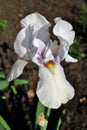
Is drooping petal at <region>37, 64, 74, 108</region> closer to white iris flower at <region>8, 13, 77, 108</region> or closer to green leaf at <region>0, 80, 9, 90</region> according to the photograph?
white iris flower at <region>8, 13, 77, 108</region>

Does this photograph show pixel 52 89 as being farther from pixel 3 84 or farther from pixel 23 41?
pixel 3 84

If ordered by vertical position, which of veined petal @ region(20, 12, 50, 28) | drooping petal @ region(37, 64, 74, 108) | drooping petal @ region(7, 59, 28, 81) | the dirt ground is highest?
veined petal @ region(20, 12, 50, 28)

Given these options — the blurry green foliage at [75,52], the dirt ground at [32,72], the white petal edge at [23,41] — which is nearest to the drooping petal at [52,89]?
the white petal edge at [23,41]

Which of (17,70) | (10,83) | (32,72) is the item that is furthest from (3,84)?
(32,72)

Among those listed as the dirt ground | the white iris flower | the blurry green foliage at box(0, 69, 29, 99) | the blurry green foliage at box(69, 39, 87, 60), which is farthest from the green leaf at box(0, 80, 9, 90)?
the blurry green foliage at box(69, 39, 87, 60)

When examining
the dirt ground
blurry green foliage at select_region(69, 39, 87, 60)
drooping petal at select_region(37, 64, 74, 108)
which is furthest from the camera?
blurry green foliage at select_region(69, 39, 87, 60)

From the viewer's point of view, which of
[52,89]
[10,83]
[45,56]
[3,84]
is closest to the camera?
[52,89]

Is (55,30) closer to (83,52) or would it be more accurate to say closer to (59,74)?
(59,74)

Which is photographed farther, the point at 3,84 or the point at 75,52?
the point at 75,52
